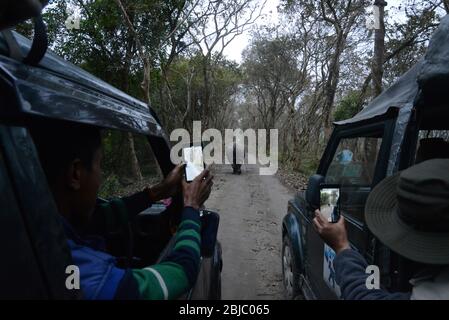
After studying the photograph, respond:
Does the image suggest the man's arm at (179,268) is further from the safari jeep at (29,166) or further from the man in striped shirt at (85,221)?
the safari jeep at (29,166)

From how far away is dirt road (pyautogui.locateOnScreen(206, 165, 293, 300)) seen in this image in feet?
14.1

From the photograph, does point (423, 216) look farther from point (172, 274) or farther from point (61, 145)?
point (61, 145)

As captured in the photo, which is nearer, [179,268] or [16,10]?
[16,10]

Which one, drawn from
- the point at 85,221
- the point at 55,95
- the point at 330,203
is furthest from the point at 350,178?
the point at 55,95

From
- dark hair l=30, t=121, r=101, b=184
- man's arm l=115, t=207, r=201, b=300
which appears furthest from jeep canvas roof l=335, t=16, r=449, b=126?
dark hair l=30, t=121, r=101, b=184

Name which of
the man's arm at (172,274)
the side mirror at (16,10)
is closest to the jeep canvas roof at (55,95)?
the side mirror at (16,10)

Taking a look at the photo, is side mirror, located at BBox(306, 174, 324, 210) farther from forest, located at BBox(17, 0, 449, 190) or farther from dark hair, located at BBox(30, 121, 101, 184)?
forest, located at BBox(17, 0, 449, 190)

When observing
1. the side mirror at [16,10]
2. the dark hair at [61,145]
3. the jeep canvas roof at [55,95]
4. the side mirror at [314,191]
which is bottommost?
the side mirror at [314,191]

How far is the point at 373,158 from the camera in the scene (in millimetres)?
2436

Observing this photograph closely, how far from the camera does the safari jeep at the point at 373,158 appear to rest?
1.61 metres

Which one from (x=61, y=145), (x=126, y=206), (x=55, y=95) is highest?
(x=55, y=95)

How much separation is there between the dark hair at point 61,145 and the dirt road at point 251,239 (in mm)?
3041

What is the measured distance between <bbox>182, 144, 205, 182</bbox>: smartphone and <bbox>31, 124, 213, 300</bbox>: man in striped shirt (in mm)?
138

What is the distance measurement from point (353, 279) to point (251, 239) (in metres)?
4.98
